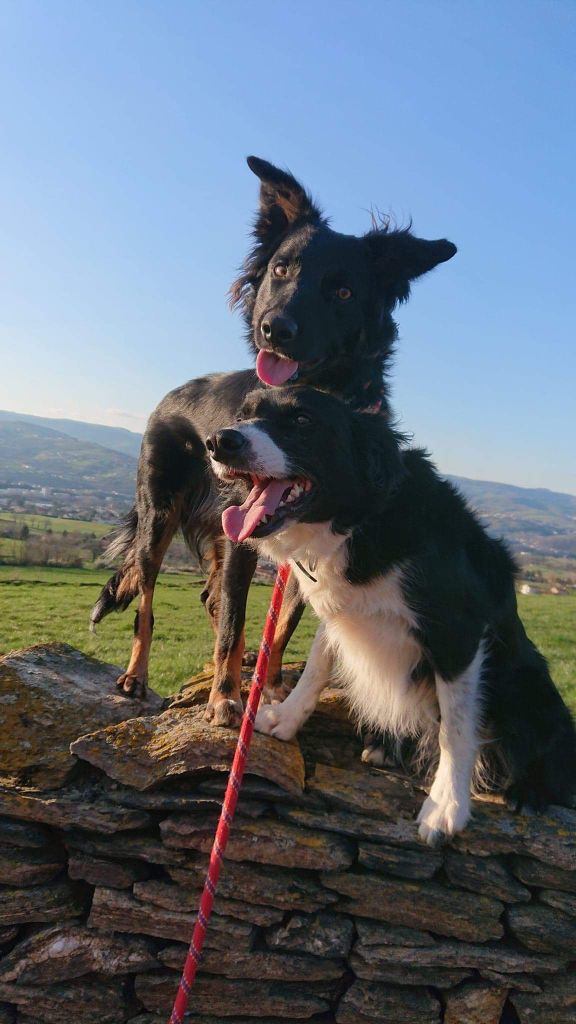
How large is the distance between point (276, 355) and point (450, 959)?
314 cm

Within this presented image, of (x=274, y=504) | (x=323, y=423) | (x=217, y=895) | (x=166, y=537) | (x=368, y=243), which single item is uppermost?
(x=368, y=243)

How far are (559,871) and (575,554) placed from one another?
108 meters

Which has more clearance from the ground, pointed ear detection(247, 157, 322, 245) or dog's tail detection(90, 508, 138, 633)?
pointed ear detection(247, 157, 322, 245)

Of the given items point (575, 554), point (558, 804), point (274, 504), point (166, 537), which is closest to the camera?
point (274, 504)

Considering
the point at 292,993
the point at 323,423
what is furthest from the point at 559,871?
the point at 323,423

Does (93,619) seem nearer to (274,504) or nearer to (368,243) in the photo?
(274,504)

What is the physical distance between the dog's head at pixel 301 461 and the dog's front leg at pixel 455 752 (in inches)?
39.8

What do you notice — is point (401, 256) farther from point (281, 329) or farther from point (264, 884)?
point (264, 884)

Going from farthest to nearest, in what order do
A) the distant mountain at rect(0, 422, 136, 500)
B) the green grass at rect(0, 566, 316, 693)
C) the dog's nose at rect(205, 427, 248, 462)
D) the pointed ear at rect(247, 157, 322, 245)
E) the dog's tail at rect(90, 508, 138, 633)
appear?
the distant mountain at rect(0, 422, 136, 500)
the green grass at rect(0, 566, 316, 693)
the dog's tail at rect(90, 508, 138, 633)
the pointed ear at rect(247, 157, 322, 245)
the dog's nose at rect(205, 427, 248, 462)

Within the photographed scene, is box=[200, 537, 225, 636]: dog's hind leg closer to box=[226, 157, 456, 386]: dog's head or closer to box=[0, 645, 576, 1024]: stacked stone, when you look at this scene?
box=[226, 157, 456, 386]: dog's head

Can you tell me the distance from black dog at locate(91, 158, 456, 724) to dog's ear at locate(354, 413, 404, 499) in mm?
742

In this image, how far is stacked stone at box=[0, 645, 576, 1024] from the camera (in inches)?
127

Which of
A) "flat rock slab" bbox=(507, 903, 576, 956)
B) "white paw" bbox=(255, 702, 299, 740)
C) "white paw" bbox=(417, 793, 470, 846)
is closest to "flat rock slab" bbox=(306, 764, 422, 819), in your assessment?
"white paw" bbox=(417, 793, 470, 846)

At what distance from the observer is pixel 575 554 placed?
338ft
